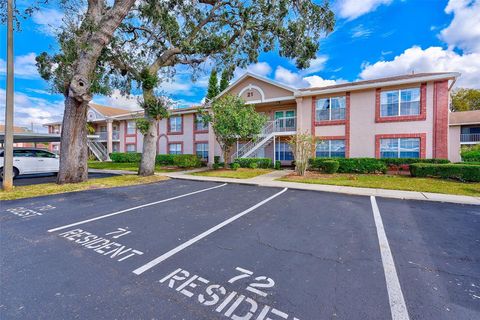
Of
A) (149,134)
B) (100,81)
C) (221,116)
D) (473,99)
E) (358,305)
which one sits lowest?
(358,305)

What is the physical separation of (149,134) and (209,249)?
11.2 m

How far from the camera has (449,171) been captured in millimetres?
10859

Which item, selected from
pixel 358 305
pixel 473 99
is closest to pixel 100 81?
pixel 358 305

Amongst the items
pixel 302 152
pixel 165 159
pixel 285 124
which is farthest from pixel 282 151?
pixel 165 159

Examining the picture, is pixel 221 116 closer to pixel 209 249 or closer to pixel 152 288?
pixel 209 249

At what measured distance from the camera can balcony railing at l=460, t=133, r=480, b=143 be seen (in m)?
24.8

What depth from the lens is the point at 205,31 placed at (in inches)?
534

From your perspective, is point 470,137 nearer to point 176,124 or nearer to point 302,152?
point 302,152

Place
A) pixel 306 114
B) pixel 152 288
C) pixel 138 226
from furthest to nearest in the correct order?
pixel 306 114 < pixel 138 226 < pixel 152 288

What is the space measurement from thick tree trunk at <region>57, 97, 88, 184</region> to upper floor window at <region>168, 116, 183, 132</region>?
1474 centimetres

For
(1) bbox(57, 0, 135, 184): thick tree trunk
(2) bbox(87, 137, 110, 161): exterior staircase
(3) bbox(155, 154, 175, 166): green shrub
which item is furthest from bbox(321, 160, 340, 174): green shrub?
(2) bbox(87, 137, 110, 161): exterior staircase

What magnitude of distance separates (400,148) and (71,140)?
19.5m

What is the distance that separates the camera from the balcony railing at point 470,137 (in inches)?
976

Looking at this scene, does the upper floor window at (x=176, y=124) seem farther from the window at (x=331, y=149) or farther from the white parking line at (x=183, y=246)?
the white parking line at (x=183, y=246)
